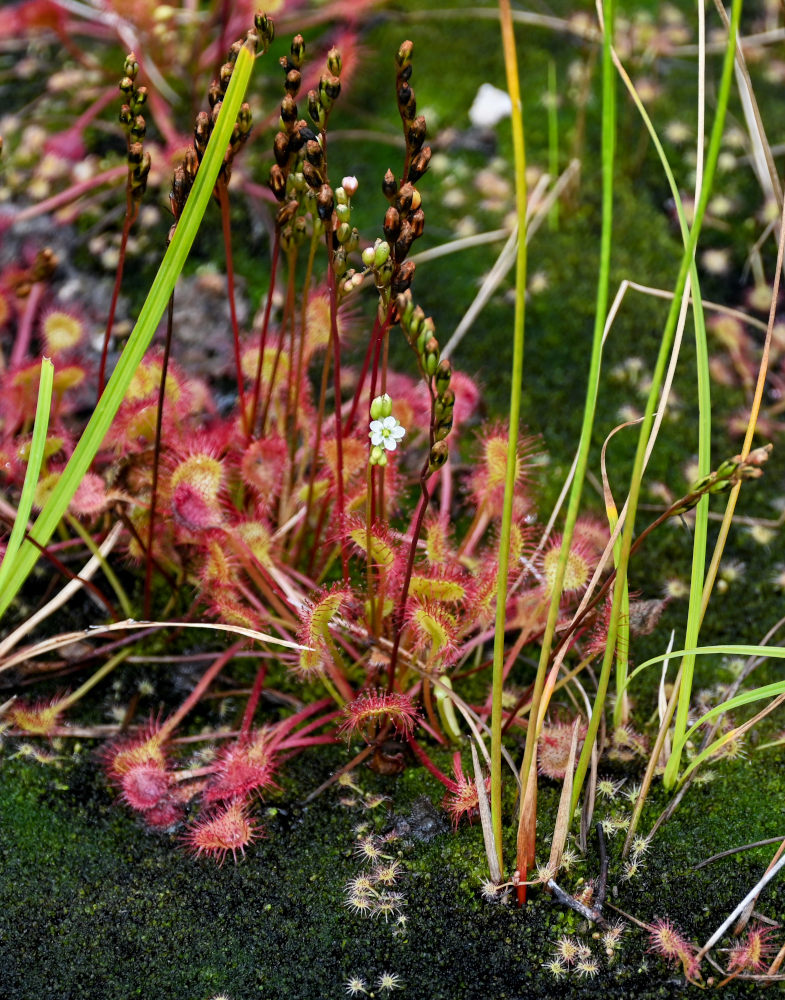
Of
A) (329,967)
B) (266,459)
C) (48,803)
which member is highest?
(266,459)

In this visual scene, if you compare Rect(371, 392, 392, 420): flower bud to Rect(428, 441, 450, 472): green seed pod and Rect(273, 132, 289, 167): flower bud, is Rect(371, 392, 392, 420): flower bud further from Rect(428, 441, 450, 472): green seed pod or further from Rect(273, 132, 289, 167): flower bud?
Rect(273, 132, 289, 167): flower bud

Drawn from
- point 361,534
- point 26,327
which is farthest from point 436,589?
point 26,327

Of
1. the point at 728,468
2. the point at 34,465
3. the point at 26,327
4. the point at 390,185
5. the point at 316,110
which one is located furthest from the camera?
the point at 26,327

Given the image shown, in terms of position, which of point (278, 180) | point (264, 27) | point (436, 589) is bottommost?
point (436, 589)

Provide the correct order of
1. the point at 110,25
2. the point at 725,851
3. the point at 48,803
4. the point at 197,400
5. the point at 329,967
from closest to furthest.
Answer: the point at 329,967 → the point at 725,851 → the point at 48,803 → the point at 197,400 → the point at 110,25

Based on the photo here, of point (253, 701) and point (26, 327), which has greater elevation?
point (26, 327)

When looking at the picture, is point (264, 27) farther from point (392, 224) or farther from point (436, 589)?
point (436, 589)

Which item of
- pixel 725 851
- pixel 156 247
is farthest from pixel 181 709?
pixel 156 247

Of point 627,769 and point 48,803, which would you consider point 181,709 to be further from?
point 627,769

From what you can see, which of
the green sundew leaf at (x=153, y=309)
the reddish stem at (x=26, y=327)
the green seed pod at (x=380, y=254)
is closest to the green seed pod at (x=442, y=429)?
the green seed pod at (x=380, y=254)
